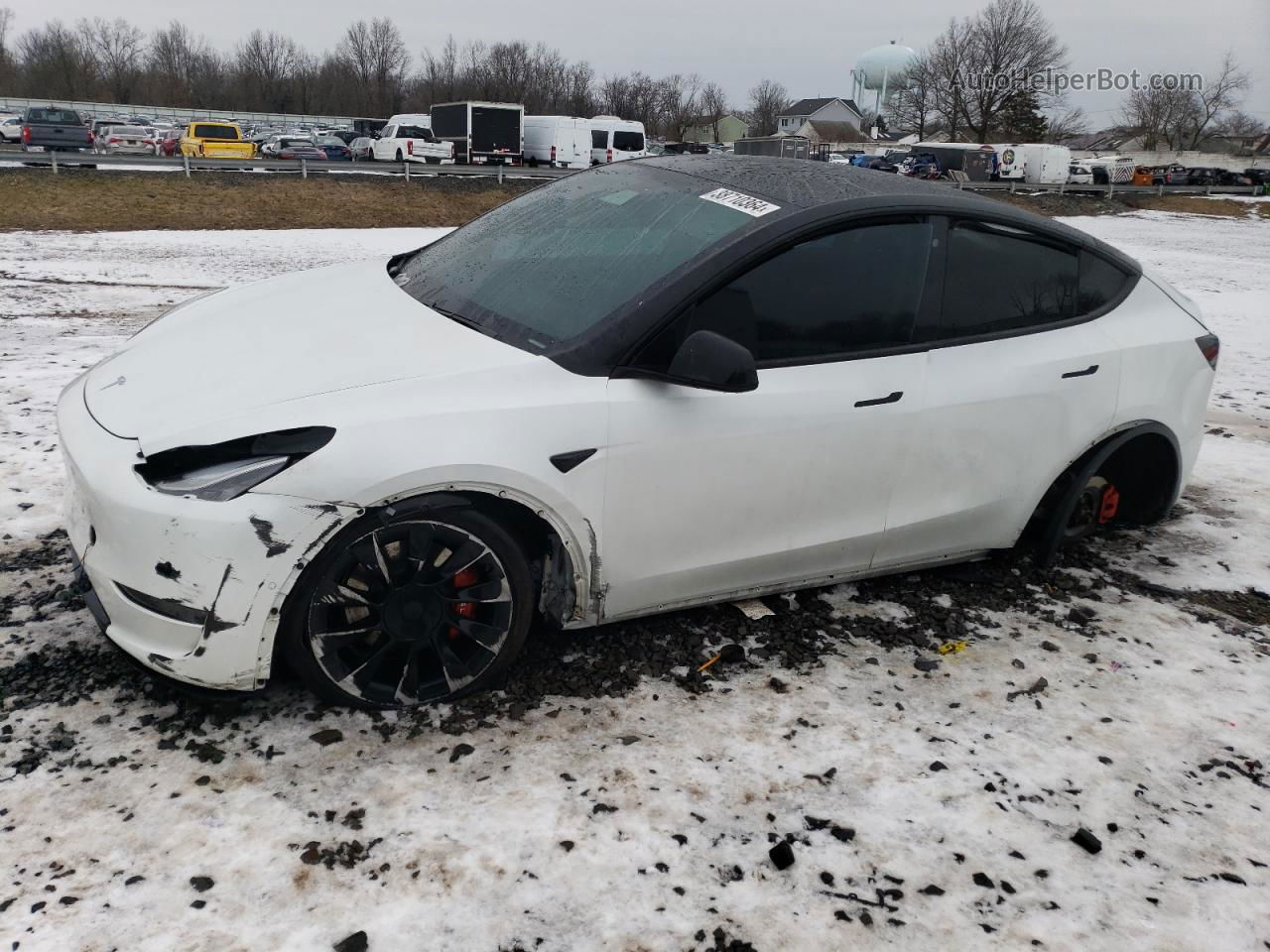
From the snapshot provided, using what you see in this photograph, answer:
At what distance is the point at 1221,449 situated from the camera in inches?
238

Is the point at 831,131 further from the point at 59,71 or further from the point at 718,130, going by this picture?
the point at 59,71

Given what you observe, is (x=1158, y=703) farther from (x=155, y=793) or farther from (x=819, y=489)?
(x=155, y=793)

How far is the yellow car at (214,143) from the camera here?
101ft

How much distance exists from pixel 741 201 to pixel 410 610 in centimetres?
183

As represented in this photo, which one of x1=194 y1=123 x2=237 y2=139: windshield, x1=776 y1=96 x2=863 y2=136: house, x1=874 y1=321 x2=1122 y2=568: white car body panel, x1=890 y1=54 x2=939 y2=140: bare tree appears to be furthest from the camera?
x1=776 y1=96 x2=863 y2=136: house

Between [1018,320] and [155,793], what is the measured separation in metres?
3.35

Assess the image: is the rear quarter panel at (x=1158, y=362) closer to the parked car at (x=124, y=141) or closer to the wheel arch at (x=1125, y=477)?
the wheel arch at (x=1125, y=477)

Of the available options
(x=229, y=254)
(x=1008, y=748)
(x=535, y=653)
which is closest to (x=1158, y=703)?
(x=1008, y=748)

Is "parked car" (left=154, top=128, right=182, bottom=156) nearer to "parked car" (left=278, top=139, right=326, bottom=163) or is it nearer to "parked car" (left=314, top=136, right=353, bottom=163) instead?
"parked car" (left=278, top=139, right=326, bottom=163)

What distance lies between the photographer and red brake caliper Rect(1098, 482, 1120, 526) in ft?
14.3

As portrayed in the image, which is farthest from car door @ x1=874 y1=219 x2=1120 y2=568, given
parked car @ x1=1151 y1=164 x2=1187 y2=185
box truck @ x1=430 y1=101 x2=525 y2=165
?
parked car @ x1=1151 y1=164 x2=1187 y2=185

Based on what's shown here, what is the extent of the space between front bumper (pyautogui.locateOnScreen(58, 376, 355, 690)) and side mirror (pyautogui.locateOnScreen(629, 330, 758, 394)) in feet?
3.52

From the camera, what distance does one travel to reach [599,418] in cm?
285

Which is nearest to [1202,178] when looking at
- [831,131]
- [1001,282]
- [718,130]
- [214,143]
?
[214,143]
